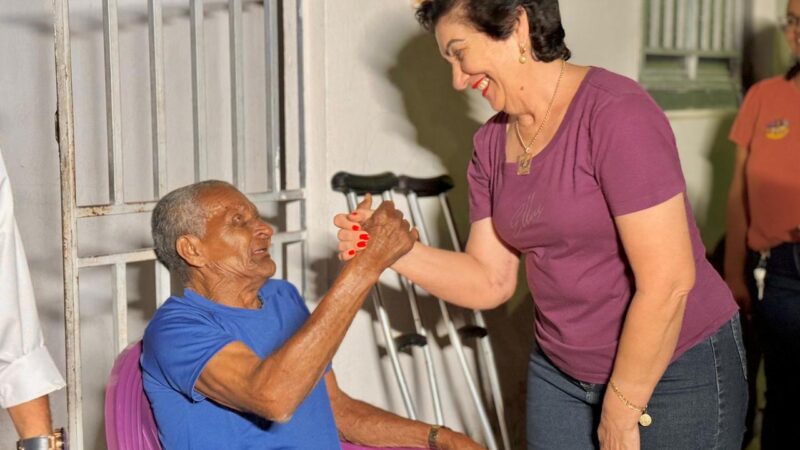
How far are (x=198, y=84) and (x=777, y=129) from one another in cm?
186

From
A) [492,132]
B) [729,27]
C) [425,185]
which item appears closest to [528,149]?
[492,132]

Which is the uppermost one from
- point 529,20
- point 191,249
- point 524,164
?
point 529,20

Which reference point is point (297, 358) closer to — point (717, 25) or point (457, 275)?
point (457, 275)

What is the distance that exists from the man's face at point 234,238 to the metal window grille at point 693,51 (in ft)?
7.63

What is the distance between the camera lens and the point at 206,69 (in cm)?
282

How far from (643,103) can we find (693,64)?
275 centimetres

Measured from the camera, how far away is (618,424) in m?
1.83

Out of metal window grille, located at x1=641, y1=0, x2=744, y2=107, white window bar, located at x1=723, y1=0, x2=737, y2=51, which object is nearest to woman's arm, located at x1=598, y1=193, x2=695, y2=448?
metal window grille, located at x1=641, y1=0, x2=744, y2=107

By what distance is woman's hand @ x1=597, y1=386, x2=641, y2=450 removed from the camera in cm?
182

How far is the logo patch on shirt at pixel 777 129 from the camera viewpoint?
3.24 metres

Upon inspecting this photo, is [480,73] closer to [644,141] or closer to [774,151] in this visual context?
[644,141]

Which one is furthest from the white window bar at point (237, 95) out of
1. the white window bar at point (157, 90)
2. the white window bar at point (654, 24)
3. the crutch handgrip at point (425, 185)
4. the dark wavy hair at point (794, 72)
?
the white window bar at point (654, 24)

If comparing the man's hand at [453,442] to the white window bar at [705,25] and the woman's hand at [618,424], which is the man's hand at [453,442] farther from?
the white window bar at [705,25]

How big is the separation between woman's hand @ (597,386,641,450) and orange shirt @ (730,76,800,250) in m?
1.58
